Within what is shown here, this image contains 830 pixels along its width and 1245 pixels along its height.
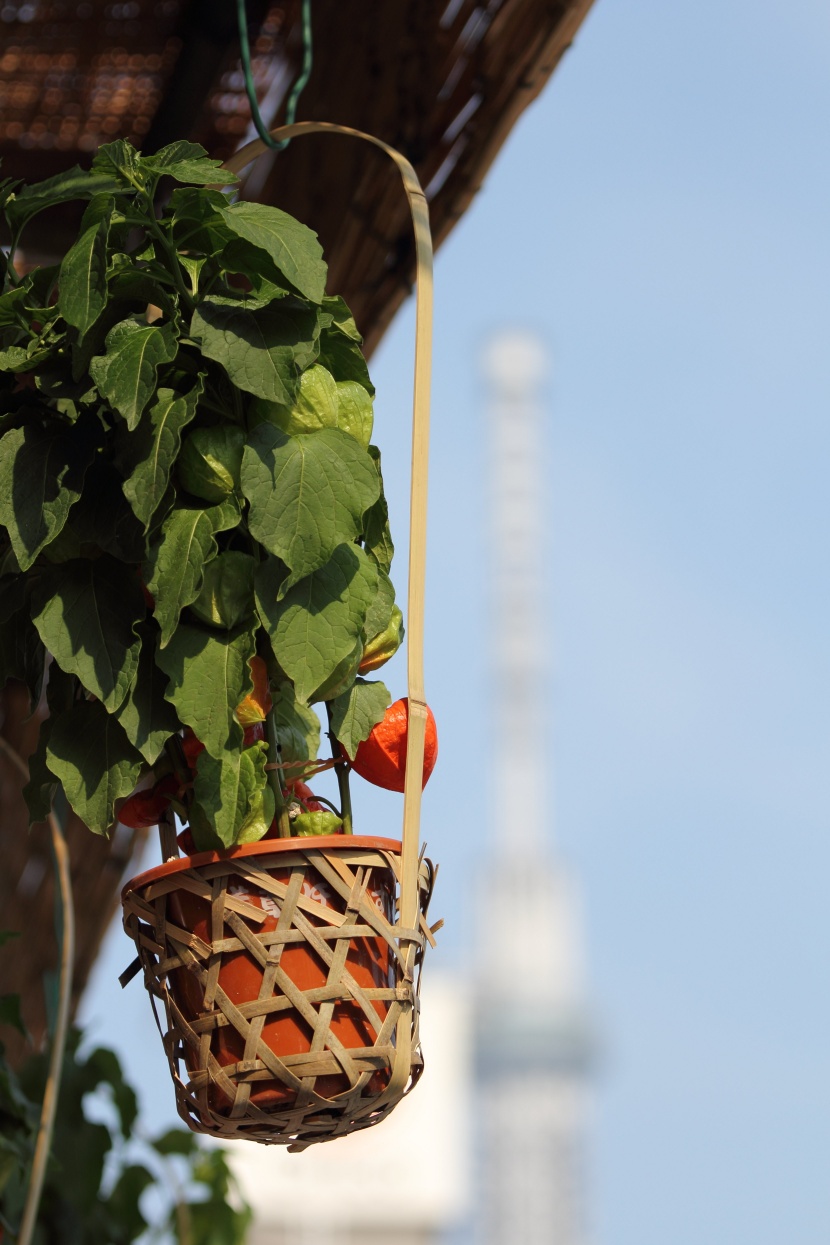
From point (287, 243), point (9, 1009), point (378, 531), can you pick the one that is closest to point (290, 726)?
point (378, 531)

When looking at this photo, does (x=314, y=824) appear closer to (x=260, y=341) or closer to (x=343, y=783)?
(x=343, y=783)

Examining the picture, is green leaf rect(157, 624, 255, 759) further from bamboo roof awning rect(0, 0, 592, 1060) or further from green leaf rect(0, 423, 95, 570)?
bamboo roof awning rect(0, 0, 592, 1060)

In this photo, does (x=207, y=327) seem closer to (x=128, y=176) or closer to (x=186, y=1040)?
(x=128, y=176)

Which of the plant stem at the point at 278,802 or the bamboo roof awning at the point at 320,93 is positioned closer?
the plant stem at the point at 278,802

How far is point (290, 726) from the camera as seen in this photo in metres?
0.71

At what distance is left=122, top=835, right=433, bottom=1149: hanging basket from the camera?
25.0 inches

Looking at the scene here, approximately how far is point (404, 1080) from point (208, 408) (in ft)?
1.01

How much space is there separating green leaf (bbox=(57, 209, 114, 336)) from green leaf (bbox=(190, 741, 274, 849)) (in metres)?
0.19

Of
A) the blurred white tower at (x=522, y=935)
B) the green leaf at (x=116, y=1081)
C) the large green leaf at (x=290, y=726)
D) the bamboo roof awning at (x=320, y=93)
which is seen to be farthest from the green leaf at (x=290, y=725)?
the blurred white tower at (x=522, y=935)

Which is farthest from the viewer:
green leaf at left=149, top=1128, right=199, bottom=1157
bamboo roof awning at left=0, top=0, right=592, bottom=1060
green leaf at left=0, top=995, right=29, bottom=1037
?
green leaf at left=149, top=1128, right=199, bottom=1157

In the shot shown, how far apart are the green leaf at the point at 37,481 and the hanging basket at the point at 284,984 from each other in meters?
0.15

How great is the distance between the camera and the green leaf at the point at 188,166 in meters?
0.66

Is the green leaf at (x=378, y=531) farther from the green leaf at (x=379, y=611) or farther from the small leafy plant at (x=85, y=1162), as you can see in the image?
the small leafy plant at (x=85, y=1162)

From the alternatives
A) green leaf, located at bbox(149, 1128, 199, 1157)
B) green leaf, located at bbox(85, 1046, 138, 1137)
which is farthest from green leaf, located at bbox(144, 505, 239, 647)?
green leaf, located at bbox(149, 1128, 199, 1157)
